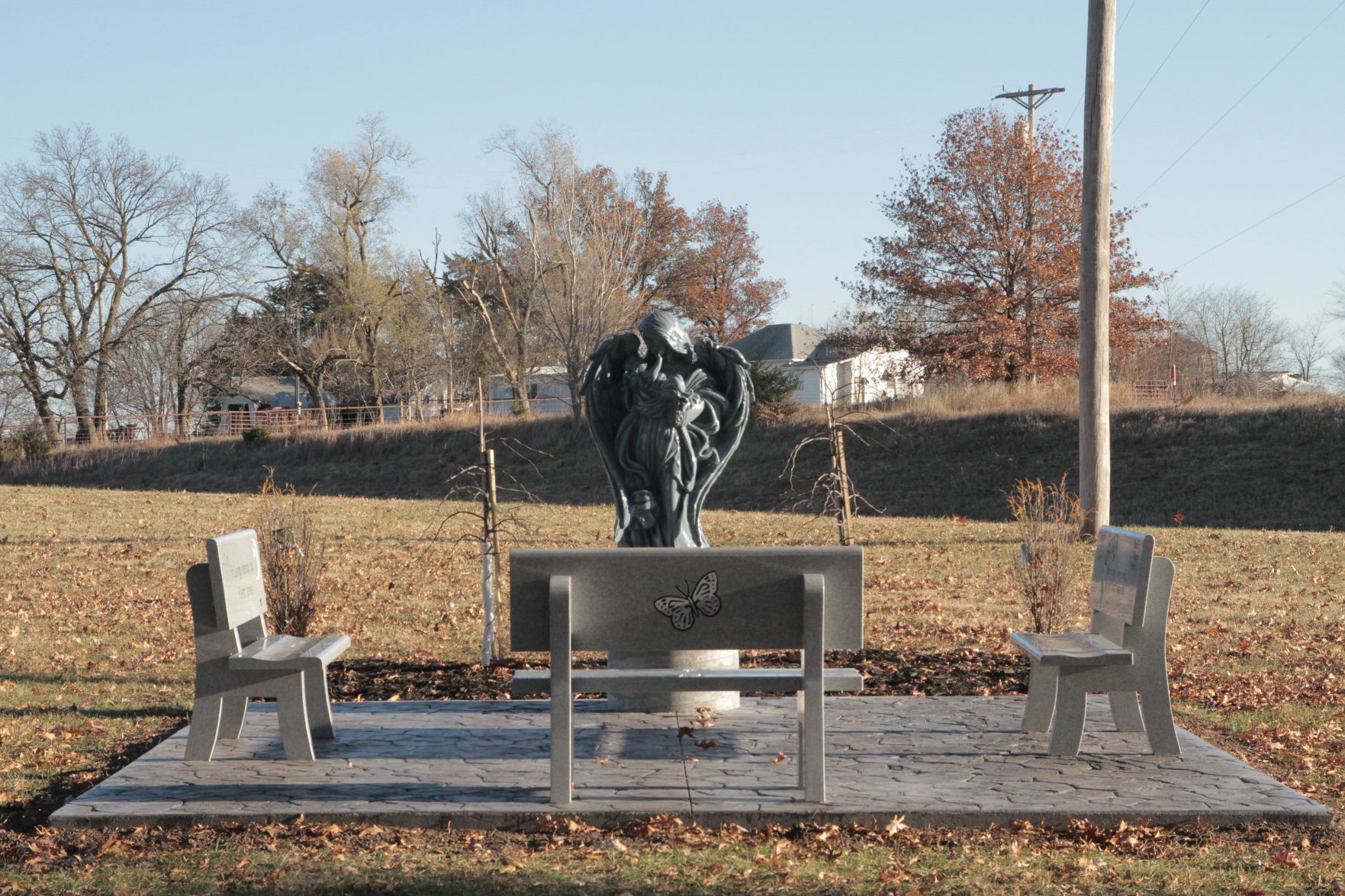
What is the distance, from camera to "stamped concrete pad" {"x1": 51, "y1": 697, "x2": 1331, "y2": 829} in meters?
4.64

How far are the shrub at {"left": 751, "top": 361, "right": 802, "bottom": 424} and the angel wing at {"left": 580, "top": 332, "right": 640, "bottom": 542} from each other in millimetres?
22118

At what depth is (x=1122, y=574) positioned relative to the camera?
18.6ft

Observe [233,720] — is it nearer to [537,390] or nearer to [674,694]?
[674,694]

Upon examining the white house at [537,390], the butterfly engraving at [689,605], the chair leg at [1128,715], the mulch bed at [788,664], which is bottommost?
the mulch bed at [788,664]

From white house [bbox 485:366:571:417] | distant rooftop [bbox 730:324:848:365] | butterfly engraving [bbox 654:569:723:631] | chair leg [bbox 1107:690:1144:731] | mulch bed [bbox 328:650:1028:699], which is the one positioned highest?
distant rooftop [bbox 730:324:848:365]

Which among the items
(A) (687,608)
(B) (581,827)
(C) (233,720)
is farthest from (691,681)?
(C) (233,720)

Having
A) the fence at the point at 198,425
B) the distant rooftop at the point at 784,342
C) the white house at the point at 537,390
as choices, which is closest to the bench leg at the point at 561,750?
the fence at the point at 198,425

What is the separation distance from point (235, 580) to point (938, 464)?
21747mm

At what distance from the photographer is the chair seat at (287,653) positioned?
5367 millimetres

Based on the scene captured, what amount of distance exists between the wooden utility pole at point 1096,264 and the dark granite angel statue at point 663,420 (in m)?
8.25

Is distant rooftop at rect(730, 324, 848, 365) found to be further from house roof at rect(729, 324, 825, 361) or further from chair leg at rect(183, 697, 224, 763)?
chair leg at rect(183, 697, 224, 763)

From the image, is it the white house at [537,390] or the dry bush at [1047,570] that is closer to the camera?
the dry bush at [1047,570]

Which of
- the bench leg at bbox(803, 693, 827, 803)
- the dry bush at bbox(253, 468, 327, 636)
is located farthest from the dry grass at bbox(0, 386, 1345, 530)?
the bench leg at bbox(803, 693, 827, 803)

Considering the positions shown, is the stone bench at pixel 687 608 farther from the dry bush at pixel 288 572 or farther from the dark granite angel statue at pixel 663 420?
the dry bush at pixel 288 572
